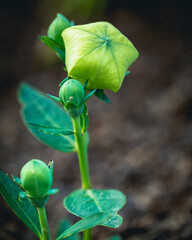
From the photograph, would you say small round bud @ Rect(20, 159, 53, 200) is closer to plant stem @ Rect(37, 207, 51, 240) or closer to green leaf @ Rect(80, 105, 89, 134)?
plant stem @ Rect(37, 207, 51, 240)

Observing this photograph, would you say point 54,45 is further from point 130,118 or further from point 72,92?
point 130,118

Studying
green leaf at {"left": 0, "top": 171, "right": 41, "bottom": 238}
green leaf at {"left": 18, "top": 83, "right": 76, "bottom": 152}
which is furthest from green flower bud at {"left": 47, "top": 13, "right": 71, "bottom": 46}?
green leaf at {"left": 0, "top": 171, "right": 41, "bottom": 238}

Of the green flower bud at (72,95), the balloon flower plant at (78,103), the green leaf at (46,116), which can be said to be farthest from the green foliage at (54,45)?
the green leaf at (46,116)

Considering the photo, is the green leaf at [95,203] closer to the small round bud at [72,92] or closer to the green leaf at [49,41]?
the small round bud at [72,92]

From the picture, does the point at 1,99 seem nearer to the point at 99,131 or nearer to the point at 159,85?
the point at 99,131

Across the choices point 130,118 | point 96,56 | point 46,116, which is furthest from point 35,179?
point 130,118

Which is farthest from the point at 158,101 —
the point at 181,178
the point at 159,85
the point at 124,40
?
the point at 124,40

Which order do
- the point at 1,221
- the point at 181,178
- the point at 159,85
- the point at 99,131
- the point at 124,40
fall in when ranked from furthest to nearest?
1. the point at 159,85
2. the point at 99,131
3. the point at 181,178
4. the point at 1,221
5. the point at 124,40
